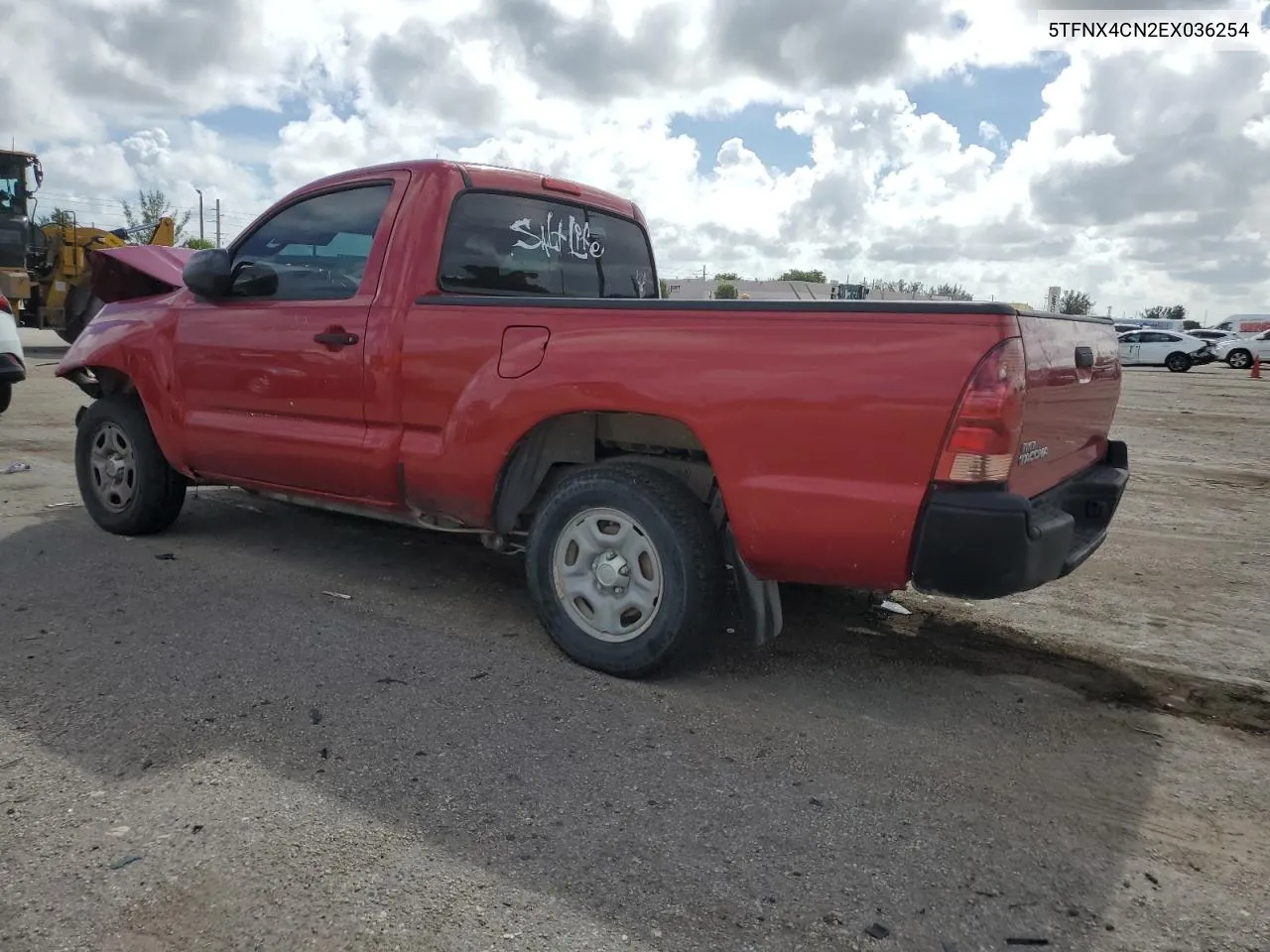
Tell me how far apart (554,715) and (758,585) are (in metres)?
0.86

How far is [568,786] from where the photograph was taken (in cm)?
296

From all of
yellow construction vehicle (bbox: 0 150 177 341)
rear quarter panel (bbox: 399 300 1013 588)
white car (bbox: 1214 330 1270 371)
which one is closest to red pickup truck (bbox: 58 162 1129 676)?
rear quarter panel (bbox: 399 300 1013 588)

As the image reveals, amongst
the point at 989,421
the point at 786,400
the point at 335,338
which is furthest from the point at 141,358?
the point at 989,421

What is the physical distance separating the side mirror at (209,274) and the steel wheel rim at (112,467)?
47.1 inches

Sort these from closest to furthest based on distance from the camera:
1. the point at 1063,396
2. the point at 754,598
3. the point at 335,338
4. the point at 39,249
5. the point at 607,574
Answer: the point at 1063,396
the point at 754,598
the point at 607,574
the point at 335,338
the point at 39,249

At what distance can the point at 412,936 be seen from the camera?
226 cm

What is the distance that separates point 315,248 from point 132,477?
190 cm

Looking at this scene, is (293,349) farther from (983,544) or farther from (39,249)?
(39,249)

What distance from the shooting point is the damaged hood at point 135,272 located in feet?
18.5

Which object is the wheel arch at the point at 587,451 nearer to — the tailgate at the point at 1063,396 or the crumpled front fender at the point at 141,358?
the tailgate at the point at 1063,396

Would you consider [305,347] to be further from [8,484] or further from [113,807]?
[8,484]

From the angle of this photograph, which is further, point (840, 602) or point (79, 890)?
point (840, 602)

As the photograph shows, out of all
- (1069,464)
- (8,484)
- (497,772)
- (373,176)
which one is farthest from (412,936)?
(8,484)

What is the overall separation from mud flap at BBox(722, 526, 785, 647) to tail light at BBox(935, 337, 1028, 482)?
86 centimetres
